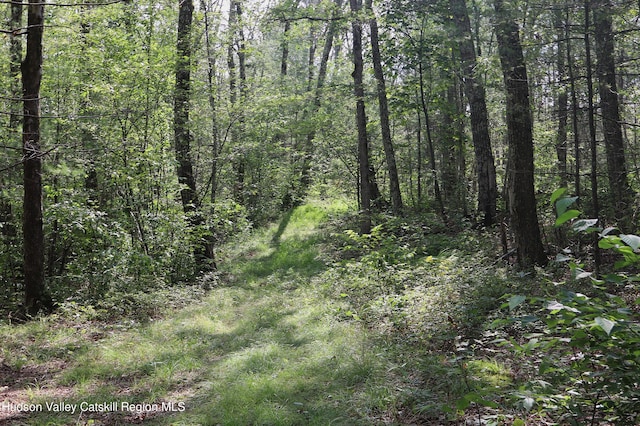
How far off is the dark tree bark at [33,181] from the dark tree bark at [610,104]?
9001 millimetres

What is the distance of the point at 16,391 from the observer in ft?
17.4

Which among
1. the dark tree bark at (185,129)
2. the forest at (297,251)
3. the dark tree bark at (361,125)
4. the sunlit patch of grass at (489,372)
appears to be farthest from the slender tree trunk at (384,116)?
the sunlit patch of grass at (489,372)

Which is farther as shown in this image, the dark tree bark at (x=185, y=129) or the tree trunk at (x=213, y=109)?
the tree trunk at (x=213, y=109)

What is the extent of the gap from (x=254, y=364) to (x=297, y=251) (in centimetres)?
800

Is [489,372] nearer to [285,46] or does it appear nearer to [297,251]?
[297,251]

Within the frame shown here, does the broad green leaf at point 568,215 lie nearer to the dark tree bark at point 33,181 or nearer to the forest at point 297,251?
the forest at point 297,251

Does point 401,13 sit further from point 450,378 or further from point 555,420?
point 555,420

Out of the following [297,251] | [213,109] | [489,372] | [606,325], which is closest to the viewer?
[606,325]

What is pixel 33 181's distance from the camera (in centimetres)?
791

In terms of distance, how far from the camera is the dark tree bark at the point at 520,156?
25.8ft

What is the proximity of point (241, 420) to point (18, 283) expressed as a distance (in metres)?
7.19

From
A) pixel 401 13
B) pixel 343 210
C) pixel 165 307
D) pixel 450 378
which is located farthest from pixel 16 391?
pixel 343 210

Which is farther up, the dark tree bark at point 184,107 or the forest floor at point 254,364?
the dark tree bark at point 184,107

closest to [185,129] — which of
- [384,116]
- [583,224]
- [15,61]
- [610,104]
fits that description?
[15,61]
